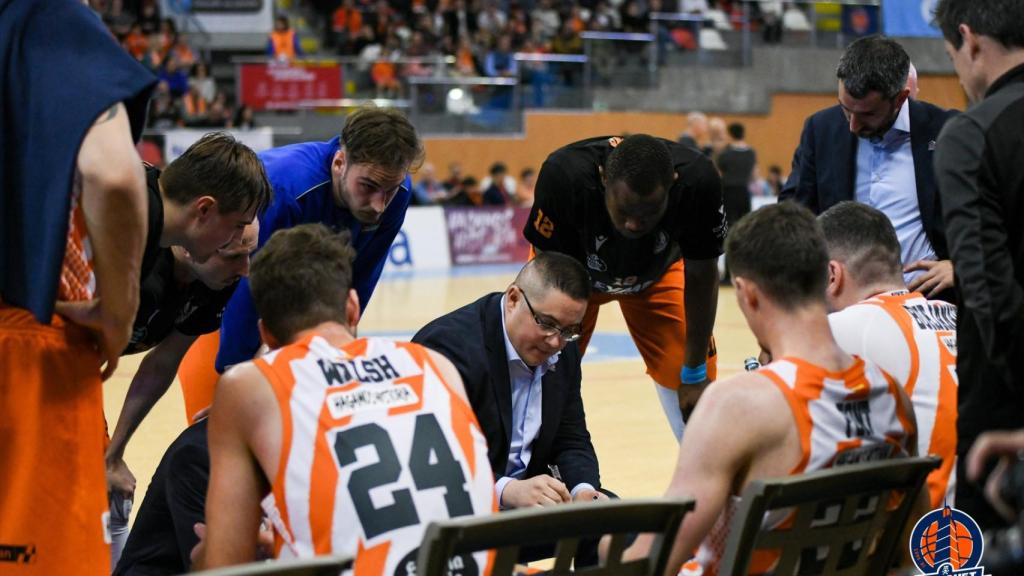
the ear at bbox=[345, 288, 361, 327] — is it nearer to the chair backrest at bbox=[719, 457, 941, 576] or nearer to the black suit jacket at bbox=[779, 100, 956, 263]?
the chair backrest at bbox=[719, 457, 941, 576]

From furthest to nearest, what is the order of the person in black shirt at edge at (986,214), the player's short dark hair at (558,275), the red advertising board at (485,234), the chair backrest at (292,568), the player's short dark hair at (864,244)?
1. the red advertising board at (485,234)
2. the player's short dark hair at (558,275)
3. the player's short dark hair at (864,244)
4. the person in black shirt at edge at (986,214)
5. the chair backrest at (292,568)

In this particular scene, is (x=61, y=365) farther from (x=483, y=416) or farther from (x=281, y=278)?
(x=483, y=416)

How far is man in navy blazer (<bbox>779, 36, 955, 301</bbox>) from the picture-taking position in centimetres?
490

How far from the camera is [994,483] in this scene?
9.09 ft

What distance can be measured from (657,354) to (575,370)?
A: 1.71 metres

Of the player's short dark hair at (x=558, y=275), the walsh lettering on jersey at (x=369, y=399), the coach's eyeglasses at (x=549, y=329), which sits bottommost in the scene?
the coach's eyeglasses at (x=549, y=329)

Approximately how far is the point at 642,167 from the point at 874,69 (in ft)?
3.07

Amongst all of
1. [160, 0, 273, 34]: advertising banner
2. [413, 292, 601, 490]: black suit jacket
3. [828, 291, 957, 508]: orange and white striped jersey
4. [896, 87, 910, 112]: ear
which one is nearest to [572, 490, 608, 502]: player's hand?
[413, 292, 601, 490]: black suit jacket

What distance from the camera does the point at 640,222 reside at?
5.06 meters

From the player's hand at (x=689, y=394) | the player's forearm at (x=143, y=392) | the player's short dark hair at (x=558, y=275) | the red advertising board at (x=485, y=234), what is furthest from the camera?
the red advertising board at (x=485, y=234)

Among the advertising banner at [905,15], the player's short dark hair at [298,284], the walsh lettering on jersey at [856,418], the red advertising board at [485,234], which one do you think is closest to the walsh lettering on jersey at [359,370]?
the player's short dark hair at [298,284]

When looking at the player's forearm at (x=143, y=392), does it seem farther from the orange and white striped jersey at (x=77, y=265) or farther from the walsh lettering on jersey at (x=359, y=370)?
the walsh lettering on jersey at (x=359, y=370)

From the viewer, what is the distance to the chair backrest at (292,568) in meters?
2.17

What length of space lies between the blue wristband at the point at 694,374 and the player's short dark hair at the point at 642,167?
1.26 meters
